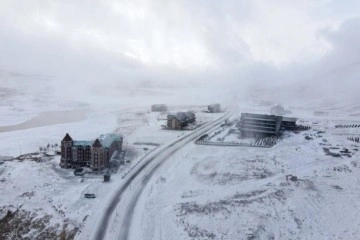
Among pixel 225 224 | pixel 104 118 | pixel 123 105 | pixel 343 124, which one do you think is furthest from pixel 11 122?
pixel 343 124

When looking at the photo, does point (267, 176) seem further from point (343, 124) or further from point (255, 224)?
point (343, 124)

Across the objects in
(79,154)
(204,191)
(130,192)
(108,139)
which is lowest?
(130,192)

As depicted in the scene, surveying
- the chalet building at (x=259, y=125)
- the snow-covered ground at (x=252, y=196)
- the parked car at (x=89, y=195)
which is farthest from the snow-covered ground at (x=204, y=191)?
the chalet building at (x=259, y=125)

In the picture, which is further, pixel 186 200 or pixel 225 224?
pixel 186 200

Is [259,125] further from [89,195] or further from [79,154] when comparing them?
[89,195]

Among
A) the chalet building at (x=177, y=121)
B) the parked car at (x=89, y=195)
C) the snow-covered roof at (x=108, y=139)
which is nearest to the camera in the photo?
the parked car at (x=89, y=195)

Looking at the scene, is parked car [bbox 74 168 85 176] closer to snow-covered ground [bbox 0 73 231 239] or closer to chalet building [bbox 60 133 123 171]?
snow-covered ground [bbox 0 73 231 239]

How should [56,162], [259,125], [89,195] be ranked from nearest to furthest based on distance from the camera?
1. [89,195]
2. [56,162]
3. [259,125]

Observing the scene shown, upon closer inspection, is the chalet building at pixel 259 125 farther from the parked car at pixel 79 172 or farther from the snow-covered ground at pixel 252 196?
the parked car at pixel 79 172

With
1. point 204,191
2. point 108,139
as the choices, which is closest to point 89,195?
point 204,191
